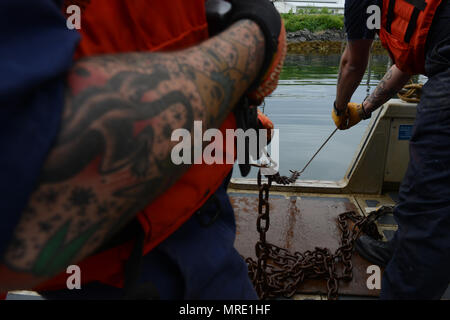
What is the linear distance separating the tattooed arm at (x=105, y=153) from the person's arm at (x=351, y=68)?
2174 millimetres

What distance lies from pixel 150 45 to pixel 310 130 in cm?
687

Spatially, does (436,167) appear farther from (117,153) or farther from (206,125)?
(117,153)

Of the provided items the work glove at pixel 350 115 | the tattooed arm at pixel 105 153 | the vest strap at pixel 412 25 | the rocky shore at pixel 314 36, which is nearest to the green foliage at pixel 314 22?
the rocky shore at pixel 314 36

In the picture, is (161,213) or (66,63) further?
(161,213)

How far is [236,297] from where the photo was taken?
872 mm

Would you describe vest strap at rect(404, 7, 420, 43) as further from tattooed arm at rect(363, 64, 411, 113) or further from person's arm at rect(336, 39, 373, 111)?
tattooed arm at rect(363, 64, 411, 113)

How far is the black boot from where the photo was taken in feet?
7.44

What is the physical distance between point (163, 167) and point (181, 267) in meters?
0.33

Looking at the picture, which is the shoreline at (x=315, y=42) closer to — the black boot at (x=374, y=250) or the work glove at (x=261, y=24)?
the black boot at (x=374, y=250)

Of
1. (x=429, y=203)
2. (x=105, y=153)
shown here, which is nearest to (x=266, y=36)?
(x=105, y=153)

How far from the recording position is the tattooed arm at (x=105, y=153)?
1.35 ft

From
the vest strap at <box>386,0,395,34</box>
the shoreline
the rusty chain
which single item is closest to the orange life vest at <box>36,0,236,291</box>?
the rusty chain

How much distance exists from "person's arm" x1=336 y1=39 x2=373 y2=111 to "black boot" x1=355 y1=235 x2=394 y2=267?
3.63 feet
